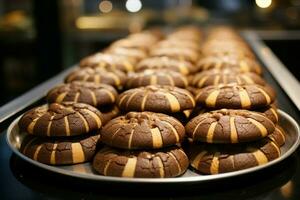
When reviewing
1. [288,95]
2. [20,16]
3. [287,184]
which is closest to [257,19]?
[20,16]

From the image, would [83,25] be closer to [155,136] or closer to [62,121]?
[62,121]

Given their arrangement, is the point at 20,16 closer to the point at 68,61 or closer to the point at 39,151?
the point at 68,61

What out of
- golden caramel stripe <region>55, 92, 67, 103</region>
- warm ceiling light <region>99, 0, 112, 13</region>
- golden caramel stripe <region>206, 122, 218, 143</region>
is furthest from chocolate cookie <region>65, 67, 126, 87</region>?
warm ceiling light <region>99, 0, 112, 13</region>

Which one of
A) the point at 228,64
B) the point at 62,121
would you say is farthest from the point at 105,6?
the point at 62,121

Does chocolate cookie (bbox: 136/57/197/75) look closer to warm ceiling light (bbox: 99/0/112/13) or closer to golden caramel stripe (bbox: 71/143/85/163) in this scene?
golden caramel stripe (bbox: 71/143/85/163)

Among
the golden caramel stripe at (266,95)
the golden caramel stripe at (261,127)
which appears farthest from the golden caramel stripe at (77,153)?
the golden caramel stripe at (266,95)

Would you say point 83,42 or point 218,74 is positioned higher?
point 218,74
